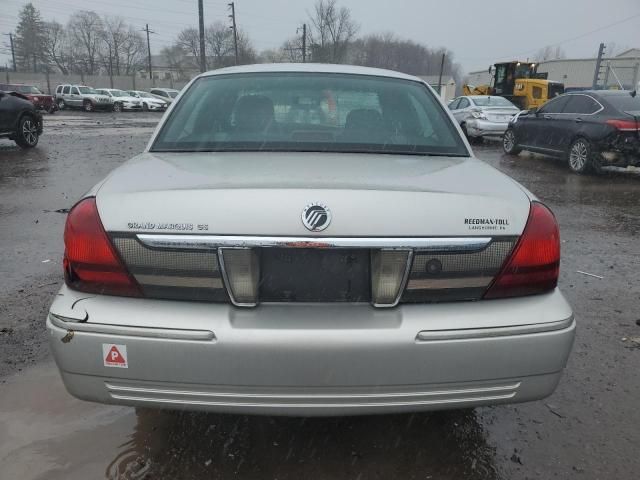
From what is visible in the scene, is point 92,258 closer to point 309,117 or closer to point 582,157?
point 309,117

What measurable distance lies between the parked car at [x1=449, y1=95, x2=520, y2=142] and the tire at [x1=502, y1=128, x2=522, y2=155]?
2388 mm

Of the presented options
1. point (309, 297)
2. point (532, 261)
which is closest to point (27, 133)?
point (309, 297)

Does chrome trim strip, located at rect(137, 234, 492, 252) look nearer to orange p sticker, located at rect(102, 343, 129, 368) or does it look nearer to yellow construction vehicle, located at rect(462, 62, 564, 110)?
orange p sticker, located at rect(102, 343, 129, 368)

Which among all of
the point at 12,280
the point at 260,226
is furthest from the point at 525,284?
the point at 12,280

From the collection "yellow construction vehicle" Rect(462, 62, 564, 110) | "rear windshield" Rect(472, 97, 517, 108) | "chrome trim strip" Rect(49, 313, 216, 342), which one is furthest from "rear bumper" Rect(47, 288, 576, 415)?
"yellow construction vehicle" Rect(462, 62, 564, 110)

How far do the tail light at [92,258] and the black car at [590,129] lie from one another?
9630 mm

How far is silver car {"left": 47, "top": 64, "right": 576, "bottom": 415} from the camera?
1678 mm

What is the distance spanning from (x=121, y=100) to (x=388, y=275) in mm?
43290

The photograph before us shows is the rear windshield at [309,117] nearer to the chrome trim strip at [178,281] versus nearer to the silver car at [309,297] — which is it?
the silver car at [309,297]

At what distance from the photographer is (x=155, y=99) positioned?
43031 millimetres

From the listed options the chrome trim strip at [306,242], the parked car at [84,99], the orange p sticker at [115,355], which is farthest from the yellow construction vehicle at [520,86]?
the parked car at [84,99]

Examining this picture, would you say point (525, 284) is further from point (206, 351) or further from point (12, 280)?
point (12, 280)

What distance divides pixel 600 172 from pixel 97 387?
418 inches

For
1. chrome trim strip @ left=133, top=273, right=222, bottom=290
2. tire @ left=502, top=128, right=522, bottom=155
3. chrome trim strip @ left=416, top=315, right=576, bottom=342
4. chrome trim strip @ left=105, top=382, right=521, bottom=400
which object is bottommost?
tire @ left=502, top=128, right=522, bottom=155
